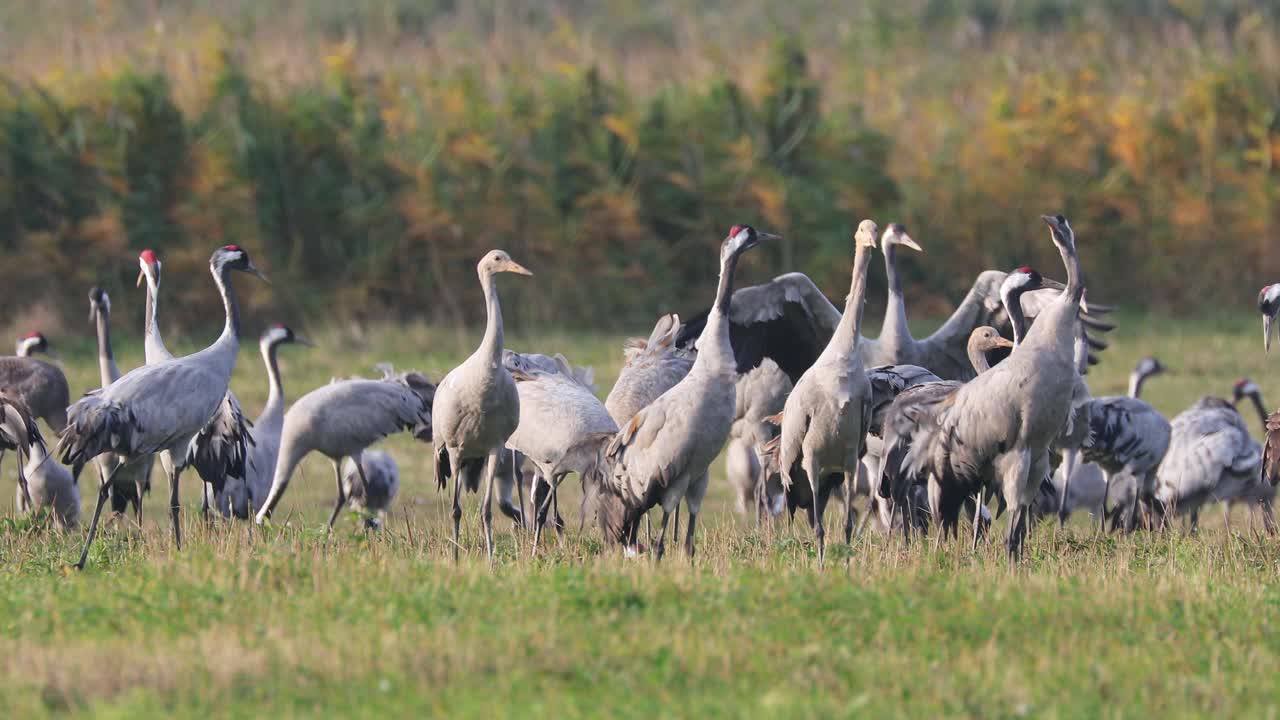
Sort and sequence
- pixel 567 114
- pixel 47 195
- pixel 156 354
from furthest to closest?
pixel 567 114 < pixel 47 195 < pixel 156 354

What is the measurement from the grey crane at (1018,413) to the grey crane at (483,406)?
2.04m

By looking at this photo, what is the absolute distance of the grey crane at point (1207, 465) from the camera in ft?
41.8

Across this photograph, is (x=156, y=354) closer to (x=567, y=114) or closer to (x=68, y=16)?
(x=567, y=114)

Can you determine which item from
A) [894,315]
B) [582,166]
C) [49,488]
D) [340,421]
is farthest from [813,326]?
[582,166]

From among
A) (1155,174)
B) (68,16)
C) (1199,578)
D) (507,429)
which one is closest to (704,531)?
(507,429)

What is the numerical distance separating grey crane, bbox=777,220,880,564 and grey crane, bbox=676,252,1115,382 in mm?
2054

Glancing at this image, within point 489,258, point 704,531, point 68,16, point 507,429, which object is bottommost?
point 704,531

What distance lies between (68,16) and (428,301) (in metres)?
10.6

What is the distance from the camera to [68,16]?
28.3 m

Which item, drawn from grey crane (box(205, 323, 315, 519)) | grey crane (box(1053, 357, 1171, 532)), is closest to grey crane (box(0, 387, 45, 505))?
grey crane (box(205, 323, 315, 519))

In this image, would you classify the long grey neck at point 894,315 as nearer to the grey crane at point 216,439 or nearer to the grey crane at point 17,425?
the grey crane at point 216,439

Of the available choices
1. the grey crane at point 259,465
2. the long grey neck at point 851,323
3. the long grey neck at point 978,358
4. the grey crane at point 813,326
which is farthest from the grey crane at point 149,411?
the long grey neck at point 978,358

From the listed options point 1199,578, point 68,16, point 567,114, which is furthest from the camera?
point 68,16

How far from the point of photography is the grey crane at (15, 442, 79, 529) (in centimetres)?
1094
